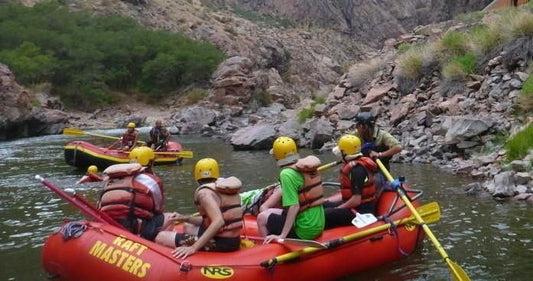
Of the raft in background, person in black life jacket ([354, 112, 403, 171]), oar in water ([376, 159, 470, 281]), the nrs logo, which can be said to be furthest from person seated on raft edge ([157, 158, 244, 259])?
the raft in background

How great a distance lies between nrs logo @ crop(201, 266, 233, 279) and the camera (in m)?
5.17

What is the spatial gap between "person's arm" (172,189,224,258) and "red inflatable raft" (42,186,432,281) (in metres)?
0.07

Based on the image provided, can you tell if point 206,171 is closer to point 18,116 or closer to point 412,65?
point 412,65

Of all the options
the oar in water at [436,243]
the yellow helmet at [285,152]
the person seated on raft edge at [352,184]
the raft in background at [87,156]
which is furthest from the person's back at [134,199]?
the raft in background at [87,156]

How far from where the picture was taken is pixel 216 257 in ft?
17.7

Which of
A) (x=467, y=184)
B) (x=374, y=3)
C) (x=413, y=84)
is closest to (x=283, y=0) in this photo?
(x=374, y=3)

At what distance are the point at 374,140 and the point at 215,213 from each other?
3.20 m

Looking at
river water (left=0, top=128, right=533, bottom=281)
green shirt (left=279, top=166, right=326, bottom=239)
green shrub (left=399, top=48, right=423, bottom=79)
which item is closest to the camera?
green shirt (left=279, top=166, right=326, bottom=239)

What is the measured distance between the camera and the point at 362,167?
6.56 metres

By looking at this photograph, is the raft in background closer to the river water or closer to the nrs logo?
the river water

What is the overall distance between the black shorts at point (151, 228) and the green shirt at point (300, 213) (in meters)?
1.36

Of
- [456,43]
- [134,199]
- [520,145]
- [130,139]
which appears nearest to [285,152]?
[134,199]

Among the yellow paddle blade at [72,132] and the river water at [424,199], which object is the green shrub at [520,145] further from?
the yellow paddle blade at [72,132]

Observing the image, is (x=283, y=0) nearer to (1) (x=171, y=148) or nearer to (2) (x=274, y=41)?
(2) (x=274, y=41)
